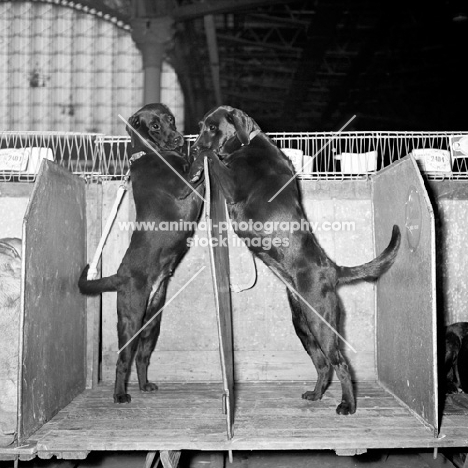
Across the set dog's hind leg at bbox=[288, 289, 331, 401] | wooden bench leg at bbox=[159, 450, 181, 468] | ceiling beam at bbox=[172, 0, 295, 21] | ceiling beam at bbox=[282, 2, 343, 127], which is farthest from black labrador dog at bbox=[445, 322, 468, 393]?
ceiling beam at bbox=[172, 0, 295, 21]

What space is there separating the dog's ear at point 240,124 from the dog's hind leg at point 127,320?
3.50 ft

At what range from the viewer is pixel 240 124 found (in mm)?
2936

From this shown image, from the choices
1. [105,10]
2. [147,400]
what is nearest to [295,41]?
[105,10]

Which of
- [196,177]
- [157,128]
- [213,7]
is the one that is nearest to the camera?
[196,177]

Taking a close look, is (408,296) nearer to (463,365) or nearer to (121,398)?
(463,365)

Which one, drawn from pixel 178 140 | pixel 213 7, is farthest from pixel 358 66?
pixel 178 140

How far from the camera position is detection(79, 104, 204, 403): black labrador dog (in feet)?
9.92

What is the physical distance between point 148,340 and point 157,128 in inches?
54.3

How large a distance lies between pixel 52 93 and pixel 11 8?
7.44 ft

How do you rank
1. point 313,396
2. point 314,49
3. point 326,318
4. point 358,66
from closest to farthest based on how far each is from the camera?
A: 1. point 326,318
2. point 313,396
3. point 314,49
4. point 358,66

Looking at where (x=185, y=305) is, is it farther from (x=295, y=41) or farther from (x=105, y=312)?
(x=295, y=41)

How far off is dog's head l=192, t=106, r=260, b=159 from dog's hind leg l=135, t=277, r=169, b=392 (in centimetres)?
92

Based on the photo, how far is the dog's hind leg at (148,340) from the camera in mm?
3267

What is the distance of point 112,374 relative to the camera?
3.58 m
